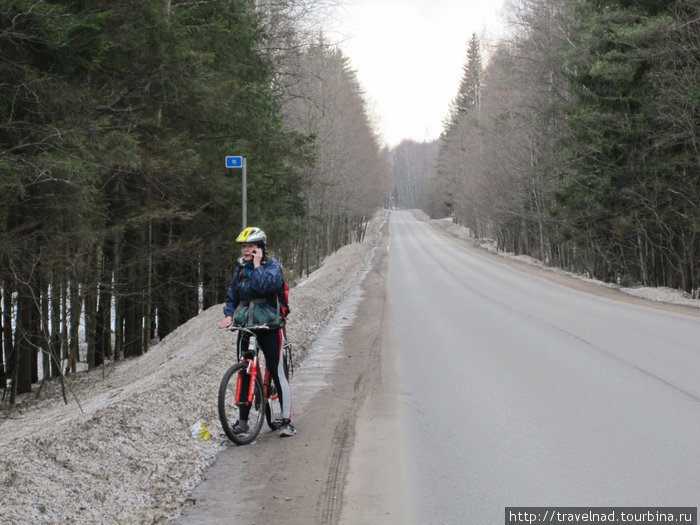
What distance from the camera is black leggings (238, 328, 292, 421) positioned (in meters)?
6.11

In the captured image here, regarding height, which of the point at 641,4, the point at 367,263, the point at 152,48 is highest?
the point at 641,4

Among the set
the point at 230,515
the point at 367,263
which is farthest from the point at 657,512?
the point at 367,263

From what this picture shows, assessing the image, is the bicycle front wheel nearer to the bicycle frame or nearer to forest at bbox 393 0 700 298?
the bicycle frame

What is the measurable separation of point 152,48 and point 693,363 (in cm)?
1067

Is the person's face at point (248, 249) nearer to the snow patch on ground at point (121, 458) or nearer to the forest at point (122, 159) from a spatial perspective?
the snow patch on ground at point (121, 458)

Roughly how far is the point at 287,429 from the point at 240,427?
51cm

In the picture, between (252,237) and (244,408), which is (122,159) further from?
A: (244,408)

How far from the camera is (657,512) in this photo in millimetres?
4293

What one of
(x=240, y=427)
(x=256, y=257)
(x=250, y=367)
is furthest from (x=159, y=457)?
(x=256, y=257)

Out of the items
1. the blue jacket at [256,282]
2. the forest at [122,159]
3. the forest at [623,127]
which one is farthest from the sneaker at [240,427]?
the forest at [623,127]

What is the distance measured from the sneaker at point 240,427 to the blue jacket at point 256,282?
1.01 metres

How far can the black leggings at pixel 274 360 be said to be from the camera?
20.1ft

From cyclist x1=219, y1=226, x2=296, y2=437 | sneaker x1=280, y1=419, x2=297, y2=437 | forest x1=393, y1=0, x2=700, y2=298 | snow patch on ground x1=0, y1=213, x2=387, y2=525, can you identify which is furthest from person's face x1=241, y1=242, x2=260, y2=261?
forest x1=393, y1=0, x2=700, y2=298

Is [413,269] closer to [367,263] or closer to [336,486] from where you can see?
[367,263]
